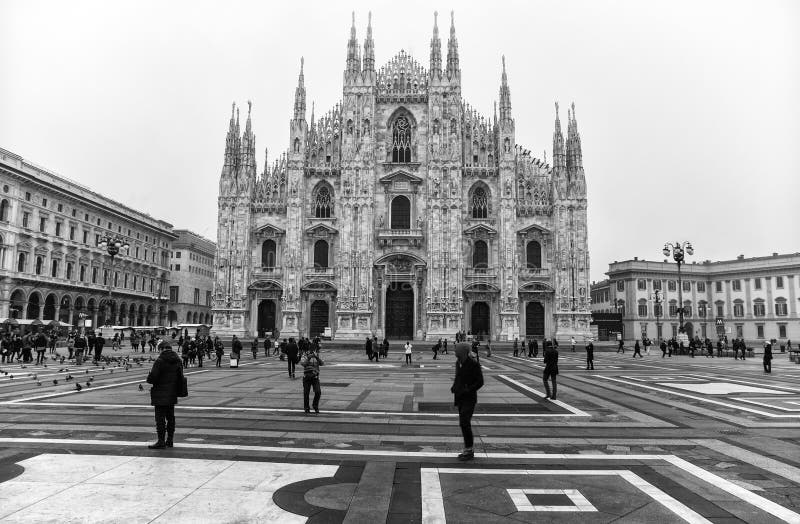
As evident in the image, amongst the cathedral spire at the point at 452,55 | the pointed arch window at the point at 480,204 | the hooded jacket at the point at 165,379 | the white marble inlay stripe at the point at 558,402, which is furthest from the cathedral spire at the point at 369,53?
the hooded jacket at the point at 165,379

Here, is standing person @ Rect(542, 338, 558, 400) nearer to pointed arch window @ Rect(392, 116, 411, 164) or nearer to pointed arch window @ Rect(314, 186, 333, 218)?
pointed arch window @ Rect(392, 116, 411, 164)

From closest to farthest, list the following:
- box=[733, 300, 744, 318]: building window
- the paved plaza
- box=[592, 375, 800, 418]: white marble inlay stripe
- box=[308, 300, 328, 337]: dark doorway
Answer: the paved plaza < box=[592, 375, 800, 418]: white marble inlay stripe < box=[308, 300, 328, 337]: dark doorway < box=[733, 300, 744, 318]: building window

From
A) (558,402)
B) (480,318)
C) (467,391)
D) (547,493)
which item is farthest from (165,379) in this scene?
(480,318)

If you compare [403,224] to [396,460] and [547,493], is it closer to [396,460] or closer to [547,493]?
[396,460]

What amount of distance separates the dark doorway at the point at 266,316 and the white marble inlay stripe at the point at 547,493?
1765 inches

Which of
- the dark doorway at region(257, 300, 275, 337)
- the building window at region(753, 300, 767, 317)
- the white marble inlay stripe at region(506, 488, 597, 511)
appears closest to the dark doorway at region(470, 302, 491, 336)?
the dark doorway at region(257, 300, 275, 337)

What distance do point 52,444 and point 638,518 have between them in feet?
25.8

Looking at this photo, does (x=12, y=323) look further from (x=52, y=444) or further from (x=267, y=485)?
(x=267, y=485)

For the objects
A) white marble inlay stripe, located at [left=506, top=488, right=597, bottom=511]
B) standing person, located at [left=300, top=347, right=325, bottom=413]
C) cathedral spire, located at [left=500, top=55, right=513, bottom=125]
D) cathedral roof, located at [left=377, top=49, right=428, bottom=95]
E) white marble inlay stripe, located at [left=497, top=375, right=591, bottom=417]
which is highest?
cathedral roof, located at [left=377, top=49, right=428, bottom=95]

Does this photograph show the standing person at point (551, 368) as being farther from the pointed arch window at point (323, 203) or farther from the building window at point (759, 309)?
the building window at point (759, 309)

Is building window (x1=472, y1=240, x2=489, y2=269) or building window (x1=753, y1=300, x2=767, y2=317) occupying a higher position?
building window (x1=472, y1=240, x2=489, y2=269)

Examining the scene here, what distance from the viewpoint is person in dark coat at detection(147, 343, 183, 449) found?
7.89 metres

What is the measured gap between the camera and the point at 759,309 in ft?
238

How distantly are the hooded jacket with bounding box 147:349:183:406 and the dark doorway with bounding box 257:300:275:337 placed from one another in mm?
41527
